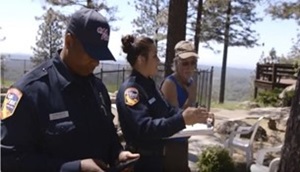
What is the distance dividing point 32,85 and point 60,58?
179 mm

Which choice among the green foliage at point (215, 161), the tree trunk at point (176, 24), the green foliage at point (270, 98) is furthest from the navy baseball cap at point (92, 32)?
the green foliage at point (270, 98)

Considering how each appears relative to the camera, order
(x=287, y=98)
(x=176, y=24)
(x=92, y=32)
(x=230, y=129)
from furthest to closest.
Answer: (x=287, y=98)
(x=230, y=129)
(x=176, y=24)
(x=92, y=32)

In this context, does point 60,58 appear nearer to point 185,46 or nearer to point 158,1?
point 185,46

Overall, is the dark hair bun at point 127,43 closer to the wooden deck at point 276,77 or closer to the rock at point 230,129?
the rock at point 230,129

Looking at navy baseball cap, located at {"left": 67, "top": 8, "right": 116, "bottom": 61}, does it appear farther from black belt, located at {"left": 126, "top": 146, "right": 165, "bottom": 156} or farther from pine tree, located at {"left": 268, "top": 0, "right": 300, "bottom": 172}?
pine tree, located at {"left": 268, "top": 0, "right": 300, "bottom": 172}

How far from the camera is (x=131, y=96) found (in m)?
2.39

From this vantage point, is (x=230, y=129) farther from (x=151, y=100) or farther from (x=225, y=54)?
(x=225, y=54)

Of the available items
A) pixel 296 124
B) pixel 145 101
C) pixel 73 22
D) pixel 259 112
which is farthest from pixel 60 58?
pixel 259 112

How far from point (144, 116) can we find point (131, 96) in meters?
0.14

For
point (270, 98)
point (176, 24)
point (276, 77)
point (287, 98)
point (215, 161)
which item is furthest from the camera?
point (276, 77)

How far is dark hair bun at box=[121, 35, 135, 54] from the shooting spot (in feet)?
8.38

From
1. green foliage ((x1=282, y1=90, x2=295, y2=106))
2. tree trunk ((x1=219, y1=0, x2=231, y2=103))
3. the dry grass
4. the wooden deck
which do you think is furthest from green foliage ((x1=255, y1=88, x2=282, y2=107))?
tree trunk ((x1=219, y1=0, x2=231, y2=103))

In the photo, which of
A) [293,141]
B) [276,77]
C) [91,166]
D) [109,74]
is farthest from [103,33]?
[276,77]

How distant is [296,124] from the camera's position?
3.36 meters
